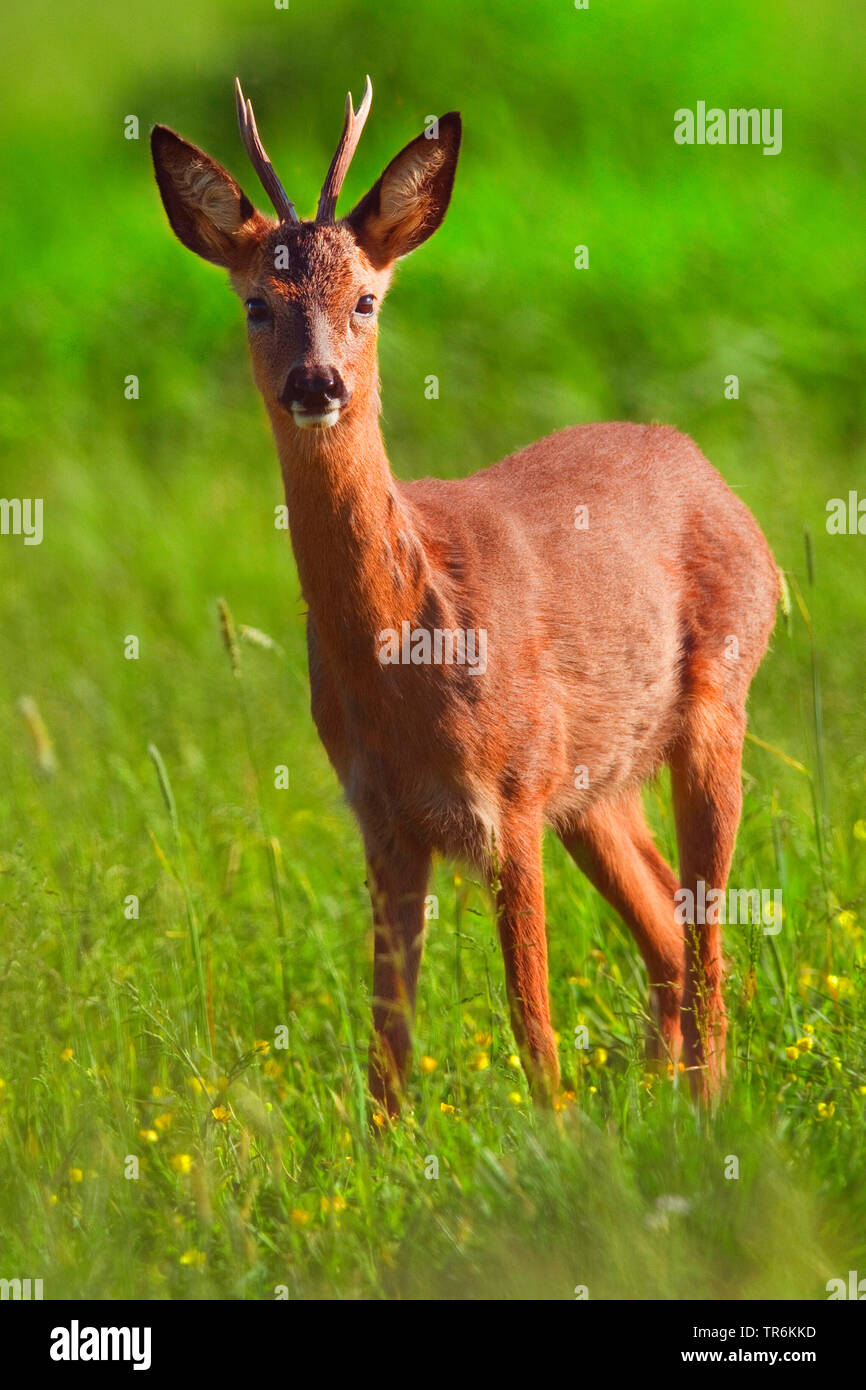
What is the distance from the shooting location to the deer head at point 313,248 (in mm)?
4566

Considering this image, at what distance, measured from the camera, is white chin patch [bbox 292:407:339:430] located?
175 inches

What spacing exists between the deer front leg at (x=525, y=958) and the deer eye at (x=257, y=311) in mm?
1477

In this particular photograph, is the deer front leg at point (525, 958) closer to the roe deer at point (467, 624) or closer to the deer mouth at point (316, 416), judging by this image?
the roe deer at point (467, 624)

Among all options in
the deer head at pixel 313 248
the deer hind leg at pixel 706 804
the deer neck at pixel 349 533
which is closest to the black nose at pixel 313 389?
the deer head at pixel 313 248

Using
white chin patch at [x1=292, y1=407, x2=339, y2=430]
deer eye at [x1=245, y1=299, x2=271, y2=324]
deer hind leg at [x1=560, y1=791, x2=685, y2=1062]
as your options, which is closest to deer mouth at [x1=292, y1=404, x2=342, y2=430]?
white chin patch at [x1=292, y1=407, x2=339, y2=430]

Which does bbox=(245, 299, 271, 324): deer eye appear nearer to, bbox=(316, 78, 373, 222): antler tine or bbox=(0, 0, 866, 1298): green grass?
bbox=(316, 78, 373, 222): antler tine

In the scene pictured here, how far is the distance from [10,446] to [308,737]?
4968mm

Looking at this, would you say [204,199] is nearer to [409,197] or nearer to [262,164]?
[262,164]

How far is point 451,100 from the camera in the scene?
13.3 m

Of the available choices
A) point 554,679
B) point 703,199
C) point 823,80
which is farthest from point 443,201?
point 823,80

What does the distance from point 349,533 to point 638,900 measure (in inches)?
64.1

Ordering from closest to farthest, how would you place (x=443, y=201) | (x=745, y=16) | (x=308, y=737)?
(x=443, y=201) < (x=308, y=737) < (x=745, y=16)

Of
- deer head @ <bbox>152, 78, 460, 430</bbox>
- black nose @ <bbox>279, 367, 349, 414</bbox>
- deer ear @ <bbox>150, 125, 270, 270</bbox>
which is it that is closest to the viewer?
black nose @ <bbox>279, 367, 349, 414</bbox>

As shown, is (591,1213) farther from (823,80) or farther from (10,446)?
(823,80)
